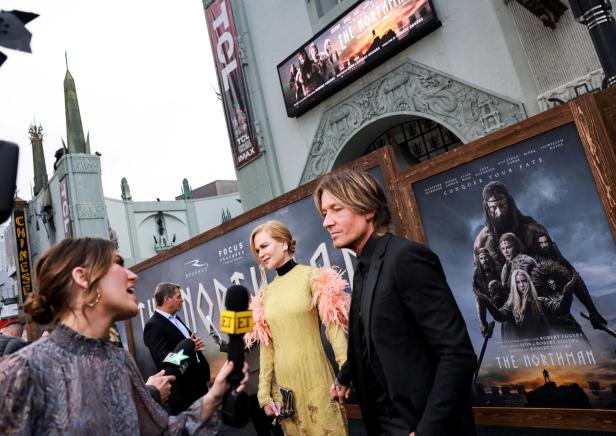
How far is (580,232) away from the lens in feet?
9.83

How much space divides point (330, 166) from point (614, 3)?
19.1 ft

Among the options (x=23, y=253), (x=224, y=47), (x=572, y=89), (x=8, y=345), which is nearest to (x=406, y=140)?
(x=572, y=89)

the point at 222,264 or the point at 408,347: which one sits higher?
the point at 222,264

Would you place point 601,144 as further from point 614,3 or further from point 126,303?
point 614,3

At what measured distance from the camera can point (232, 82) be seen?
1181cm

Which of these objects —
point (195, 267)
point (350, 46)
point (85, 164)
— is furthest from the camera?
point (85, 164)

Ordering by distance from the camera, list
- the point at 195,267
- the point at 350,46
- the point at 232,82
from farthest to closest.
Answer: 1. the point at 232,82
2. the point at 350,46
3. the point at 195,267

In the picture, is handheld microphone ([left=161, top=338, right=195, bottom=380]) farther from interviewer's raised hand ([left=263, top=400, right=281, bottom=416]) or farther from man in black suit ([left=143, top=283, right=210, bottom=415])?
man in black suit ([left=143, top=283, right=210, bottom=415])

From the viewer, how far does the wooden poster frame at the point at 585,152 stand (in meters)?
2.81

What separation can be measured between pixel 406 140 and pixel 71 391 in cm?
964

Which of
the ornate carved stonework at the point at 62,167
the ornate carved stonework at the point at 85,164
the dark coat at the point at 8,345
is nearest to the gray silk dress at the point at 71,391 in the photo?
the dark coat at the point at 8,345

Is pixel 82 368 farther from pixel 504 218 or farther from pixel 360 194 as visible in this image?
pixel 504 218

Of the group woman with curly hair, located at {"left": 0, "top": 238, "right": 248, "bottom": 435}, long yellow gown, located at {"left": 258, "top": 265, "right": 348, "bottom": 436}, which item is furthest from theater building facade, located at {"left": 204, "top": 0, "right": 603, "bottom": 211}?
woman with curly hair, located at {"left": 0, "top": 238, "right": 248, "bottom": 435}

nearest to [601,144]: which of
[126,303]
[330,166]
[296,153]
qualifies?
[126,303]
